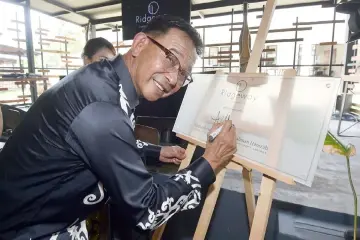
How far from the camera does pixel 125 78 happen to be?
0.79 metres

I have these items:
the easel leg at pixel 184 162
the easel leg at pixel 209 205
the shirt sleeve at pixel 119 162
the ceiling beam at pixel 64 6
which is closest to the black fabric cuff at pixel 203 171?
the shirt sleeve at pixel 119 162

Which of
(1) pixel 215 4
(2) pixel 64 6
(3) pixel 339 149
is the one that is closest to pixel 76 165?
(3) pixel 339 149

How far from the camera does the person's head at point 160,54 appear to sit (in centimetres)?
81

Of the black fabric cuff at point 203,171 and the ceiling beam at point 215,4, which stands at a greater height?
the ceiling beam at point 215,4

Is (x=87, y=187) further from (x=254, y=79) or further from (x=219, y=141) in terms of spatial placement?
(x=254, y=79)

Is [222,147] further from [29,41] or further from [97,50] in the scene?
[29,41]

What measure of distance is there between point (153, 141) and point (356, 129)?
313 cm

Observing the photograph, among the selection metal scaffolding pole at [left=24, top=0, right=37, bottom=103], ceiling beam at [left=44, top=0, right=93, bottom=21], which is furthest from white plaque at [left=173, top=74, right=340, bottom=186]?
ceiling beam at [left=44, top=0, right=93, bottom=21]

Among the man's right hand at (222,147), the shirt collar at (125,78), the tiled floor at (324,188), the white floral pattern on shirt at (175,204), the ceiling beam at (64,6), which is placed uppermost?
the ceiling beam at (64,6)

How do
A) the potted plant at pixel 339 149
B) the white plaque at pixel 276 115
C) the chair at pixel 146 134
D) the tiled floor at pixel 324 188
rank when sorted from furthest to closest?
the chair at pixel 146 134, the tiled floor at pixel 324 188, the potted plant at pixel 339 149, the white plaque at pixel 276 115

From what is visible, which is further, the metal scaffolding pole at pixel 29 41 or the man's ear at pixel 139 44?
the metal scaffolding pole at pixel 29 41

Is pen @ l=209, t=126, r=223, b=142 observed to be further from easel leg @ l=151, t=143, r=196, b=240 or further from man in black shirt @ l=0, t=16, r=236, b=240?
easel leg @ l=151, t=143, r=196, b=240

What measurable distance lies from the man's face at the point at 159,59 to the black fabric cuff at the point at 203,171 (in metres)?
0.29

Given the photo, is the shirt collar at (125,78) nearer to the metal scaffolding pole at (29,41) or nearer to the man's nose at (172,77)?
the man's nose at (172,77)
